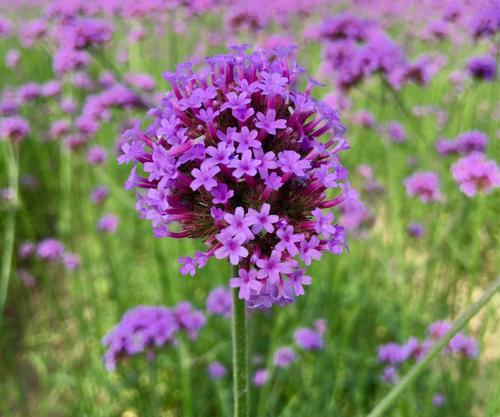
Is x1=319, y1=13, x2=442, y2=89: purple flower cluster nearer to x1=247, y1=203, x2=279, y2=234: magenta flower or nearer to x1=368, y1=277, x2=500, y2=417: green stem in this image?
x1=368, y1=277, x2=500, y2=417: green stem

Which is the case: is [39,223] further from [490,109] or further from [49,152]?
[490,109]

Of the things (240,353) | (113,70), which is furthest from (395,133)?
(240,353)

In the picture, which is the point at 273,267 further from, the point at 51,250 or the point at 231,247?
the point at 51,250

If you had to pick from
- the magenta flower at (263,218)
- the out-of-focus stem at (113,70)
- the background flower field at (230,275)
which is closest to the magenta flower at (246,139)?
the magenta flower at (263,218)

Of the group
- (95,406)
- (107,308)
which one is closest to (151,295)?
(107,308)

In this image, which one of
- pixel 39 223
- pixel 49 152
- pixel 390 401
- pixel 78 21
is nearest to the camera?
pixel 390 401

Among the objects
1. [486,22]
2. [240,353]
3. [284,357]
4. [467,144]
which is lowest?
[284,357]

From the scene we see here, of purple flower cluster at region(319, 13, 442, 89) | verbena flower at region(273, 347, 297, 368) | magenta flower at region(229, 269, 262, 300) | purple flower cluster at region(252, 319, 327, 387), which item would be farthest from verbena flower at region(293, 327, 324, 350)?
purple flower cluster at region(319, 13, 442, 89)
